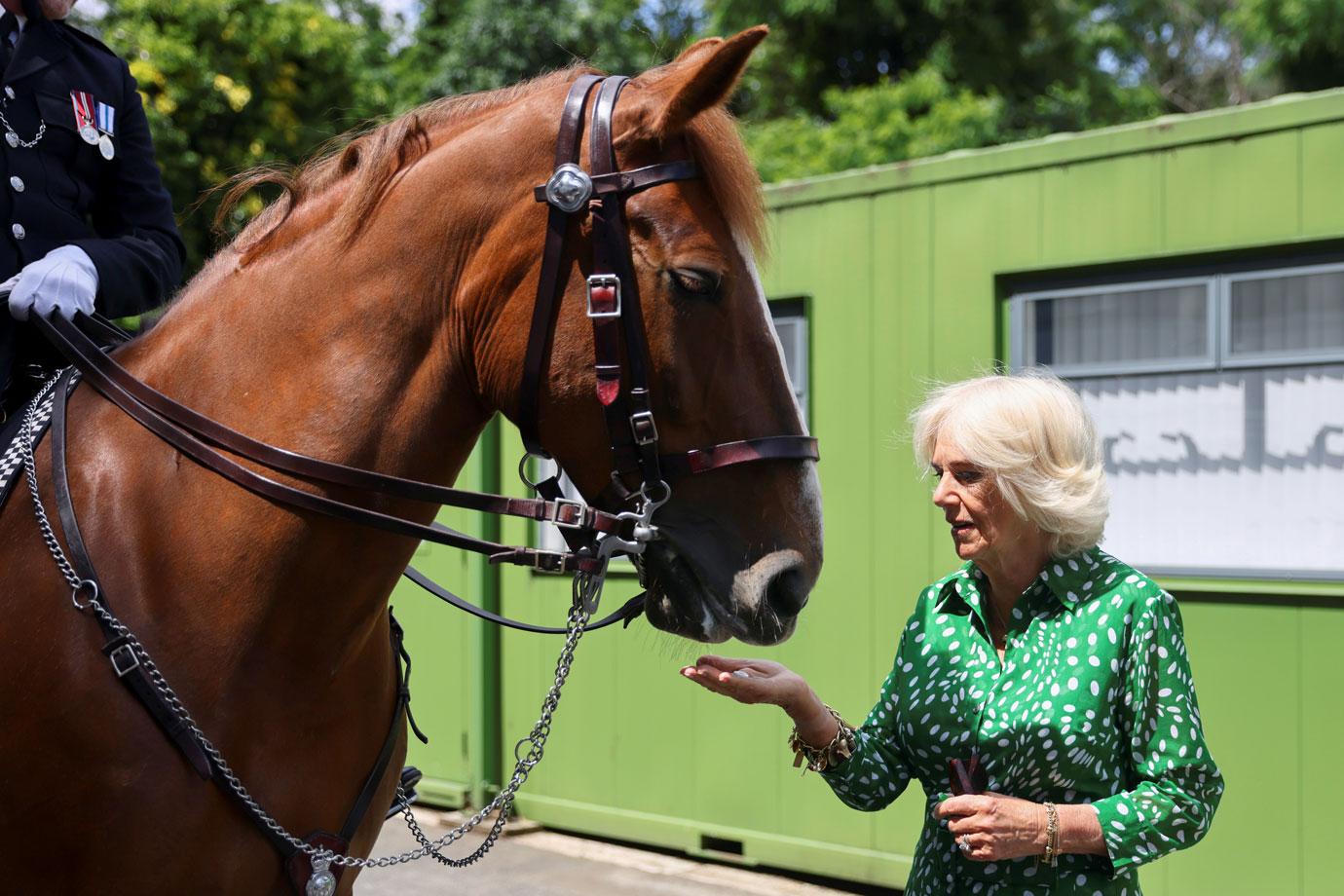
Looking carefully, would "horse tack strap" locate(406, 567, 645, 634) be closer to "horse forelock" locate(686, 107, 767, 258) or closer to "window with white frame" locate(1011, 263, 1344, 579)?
"horse forelock" locate(686, 107, 767, 258)

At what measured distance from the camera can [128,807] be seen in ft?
6.30

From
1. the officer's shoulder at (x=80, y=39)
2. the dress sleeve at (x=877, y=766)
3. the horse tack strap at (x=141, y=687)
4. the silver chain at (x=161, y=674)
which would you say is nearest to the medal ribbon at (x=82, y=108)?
the officer's shoulder at (x=80, y=39)

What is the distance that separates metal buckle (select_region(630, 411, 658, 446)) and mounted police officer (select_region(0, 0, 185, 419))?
1.06m

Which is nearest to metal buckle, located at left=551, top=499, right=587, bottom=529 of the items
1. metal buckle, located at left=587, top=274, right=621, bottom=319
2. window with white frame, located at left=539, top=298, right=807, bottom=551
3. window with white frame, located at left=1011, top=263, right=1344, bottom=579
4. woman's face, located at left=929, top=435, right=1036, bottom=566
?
metal buckle, located at left=587, top=274, right=621, bottom=319

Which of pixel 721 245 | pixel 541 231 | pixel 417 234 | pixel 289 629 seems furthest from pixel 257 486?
pixel 721 245

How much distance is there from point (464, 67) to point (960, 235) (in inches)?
545

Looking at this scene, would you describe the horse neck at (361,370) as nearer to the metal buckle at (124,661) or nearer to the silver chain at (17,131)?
the metal buckle at (124,661)

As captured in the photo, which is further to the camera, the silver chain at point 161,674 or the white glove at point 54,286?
the white glove at point 54,286

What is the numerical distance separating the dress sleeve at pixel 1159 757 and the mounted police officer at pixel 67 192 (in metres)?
1.96

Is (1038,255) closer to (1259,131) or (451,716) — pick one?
(1259,131)

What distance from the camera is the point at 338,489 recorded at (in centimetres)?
201

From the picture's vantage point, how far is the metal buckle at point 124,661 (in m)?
1.93

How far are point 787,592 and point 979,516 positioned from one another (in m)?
0.54

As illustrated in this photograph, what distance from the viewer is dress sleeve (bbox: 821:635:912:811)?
2445 mm
